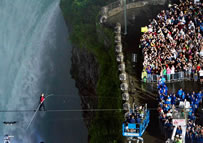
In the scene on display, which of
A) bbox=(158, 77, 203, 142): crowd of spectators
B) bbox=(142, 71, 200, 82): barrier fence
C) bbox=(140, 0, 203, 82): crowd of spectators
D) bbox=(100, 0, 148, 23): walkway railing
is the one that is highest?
bbox=(100, 0, 148, 23): walkway railing

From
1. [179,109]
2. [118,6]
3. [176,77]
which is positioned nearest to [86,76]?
[118,6]

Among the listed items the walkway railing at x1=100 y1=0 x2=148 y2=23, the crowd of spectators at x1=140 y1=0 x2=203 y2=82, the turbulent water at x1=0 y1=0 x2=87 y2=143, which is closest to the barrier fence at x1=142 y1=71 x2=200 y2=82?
the crowd of spectators at x1=140 y1=0 x2=203 y2=82

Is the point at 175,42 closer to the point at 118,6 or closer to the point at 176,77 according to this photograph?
the point at 176,77

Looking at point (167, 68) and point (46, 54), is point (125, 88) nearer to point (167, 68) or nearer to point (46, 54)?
point (167, 68)

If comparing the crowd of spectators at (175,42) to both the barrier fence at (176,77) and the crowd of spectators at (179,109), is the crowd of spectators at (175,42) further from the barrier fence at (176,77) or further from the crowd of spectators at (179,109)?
the crowd of spectators at (179,109)

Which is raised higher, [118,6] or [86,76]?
[118,6]

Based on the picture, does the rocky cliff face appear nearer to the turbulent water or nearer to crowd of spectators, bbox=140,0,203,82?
the turbulent water
